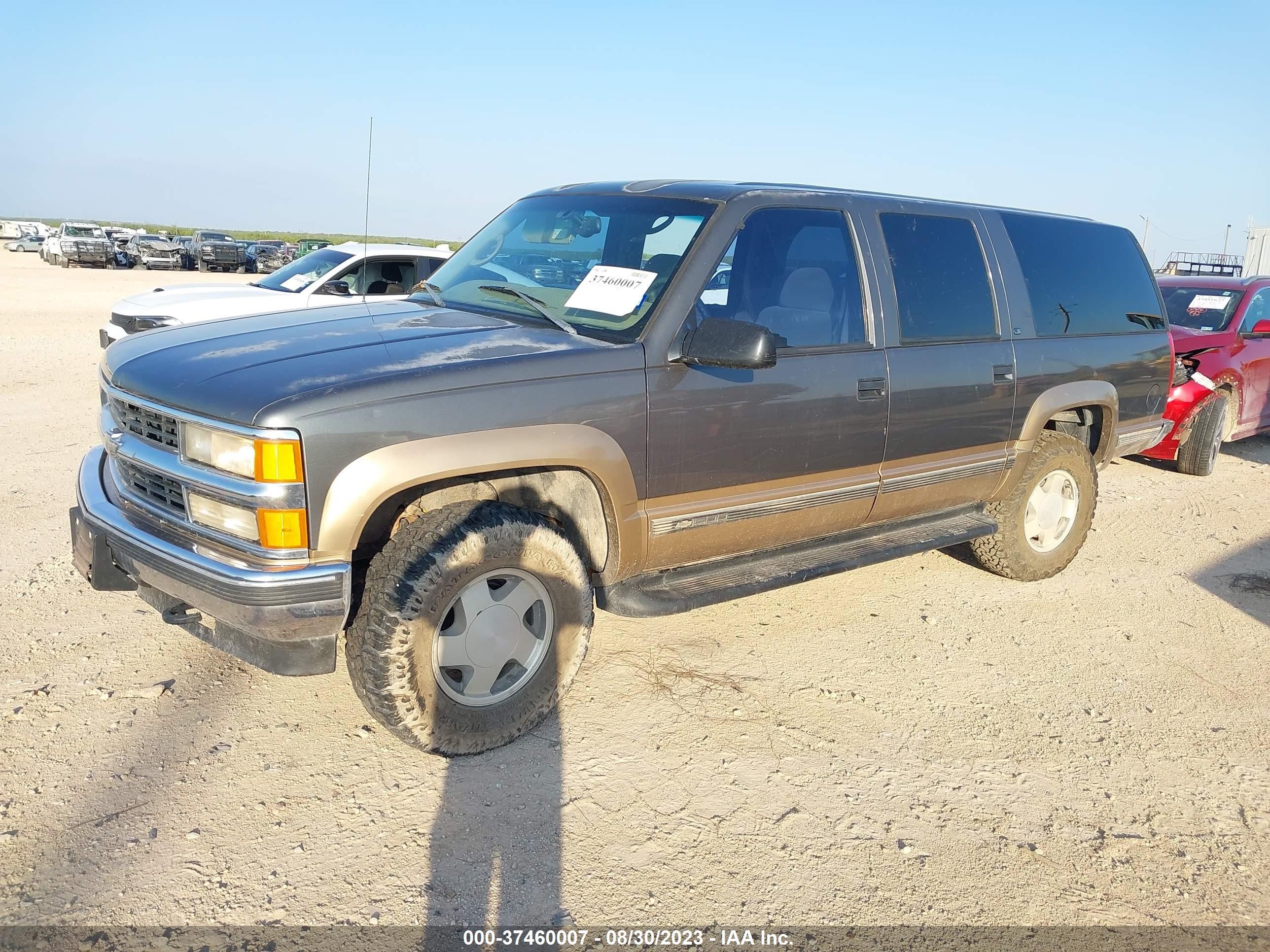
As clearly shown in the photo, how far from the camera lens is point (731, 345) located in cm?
337

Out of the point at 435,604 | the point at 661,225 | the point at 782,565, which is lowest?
the point at 782,565

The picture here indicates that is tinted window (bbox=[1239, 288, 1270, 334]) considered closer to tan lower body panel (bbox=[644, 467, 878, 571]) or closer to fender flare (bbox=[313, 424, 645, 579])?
tan lower body panel (bbox=[644, 467, 878, 571])

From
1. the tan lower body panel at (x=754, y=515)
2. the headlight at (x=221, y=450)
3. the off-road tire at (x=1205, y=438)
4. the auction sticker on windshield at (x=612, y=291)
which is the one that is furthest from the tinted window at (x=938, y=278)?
the off-road tire at (x=1205, y=438)

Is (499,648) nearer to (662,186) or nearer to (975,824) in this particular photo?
(975,824)

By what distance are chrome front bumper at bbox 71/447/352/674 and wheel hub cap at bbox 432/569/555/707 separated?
0.40 metres

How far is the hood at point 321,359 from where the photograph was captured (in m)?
2.91

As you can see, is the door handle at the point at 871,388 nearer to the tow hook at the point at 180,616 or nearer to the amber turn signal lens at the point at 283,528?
the amber turn signal lens at the point at 283,528

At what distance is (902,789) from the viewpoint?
331cm

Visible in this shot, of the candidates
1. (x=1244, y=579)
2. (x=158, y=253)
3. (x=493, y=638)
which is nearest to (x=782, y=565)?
(x=493, y=638)

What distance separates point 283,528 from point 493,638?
87 cm

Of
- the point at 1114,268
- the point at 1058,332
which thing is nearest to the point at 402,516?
the point at 1058,332

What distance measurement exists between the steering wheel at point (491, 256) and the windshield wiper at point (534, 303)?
0.81 feet

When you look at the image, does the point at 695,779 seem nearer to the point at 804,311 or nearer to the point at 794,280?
the point at 804,311

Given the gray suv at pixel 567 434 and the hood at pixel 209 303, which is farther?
the hood at pixel 209 303
